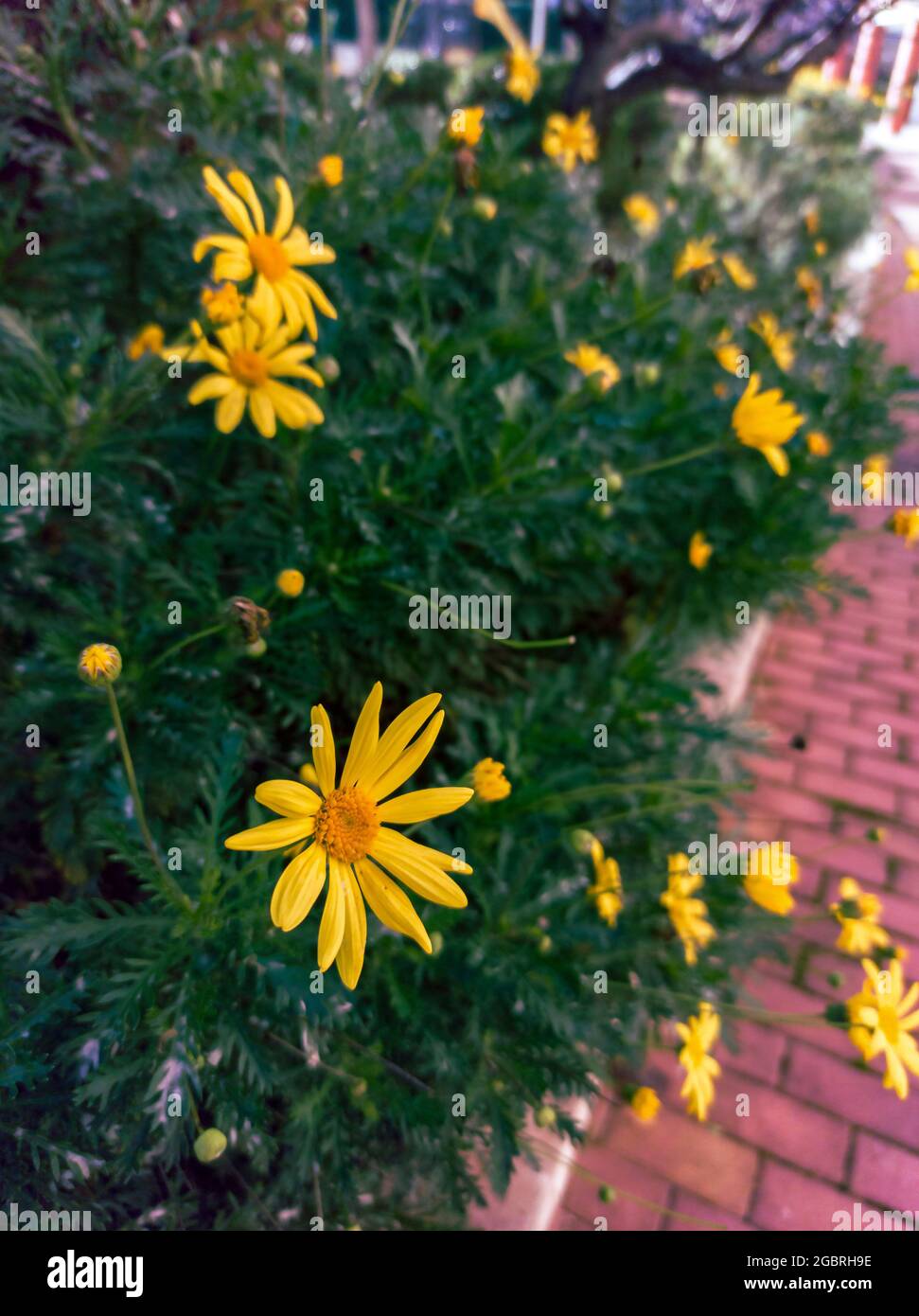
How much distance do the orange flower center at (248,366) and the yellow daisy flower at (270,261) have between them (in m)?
0.05

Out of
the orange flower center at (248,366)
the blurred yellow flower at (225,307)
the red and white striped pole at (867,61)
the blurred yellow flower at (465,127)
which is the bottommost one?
the orange flower center at (248,366)

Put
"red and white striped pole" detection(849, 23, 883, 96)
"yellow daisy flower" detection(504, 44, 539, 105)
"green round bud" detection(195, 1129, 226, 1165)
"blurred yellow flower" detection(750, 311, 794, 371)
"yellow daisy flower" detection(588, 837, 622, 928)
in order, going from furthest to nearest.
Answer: "red and white striped pole" detection(849, 23, 883, 96)
"yellow daisy flower" detection(504, 44, 539, 105)
"blurred yellow flower" detection(750, 311, 794, 371)
"yellow daisy flower" detection(588, 837, 622, 928)
"green round bud" detection(195, 1129, 226, 1165)

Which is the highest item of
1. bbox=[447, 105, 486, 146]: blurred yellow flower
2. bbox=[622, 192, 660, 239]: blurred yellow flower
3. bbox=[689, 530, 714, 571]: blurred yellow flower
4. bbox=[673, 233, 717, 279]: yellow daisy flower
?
bbox=[622, 192, 660, 239]: blurred yellow flower

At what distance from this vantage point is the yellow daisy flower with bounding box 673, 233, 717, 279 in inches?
91.4

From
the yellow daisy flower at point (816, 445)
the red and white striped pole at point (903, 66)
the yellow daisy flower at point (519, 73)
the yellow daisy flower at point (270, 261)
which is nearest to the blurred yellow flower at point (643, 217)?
the yellow daisy flower at point (519, 73)

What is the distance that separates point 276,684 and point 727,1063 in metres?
1.38

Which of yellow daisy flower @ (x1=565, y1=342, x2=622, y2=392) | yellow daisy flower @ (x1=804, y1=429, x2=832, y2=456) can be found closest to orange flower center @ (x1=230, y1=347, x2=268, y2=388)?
yellow daisy flower @ (x1=565, y1=342, x2=622, y2=392)

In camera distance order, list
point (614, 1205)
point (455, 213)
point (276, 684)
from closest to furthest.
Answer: point (276, 684)
point (614, 1205)
point (455, 213)

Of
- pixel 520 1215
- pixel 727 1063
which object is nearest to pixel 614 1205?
pixel 520 1215

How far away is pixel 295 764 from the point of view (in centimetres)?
162

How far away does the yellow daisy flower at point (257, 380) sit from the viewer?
1.39m

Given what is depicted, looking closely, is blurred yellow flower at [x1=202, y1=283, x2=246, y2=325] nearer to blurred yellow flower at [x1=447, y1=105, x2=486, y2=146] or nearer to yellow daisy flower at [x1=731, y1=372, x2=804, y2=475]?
blurred yellow flower at [x1=447, y1=105, x2=486, y2=146]

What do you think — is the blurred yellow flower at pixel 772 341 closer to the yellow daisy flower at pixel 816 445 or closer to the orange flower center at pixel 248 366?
the yellow daisy flower at pixel 816 445
